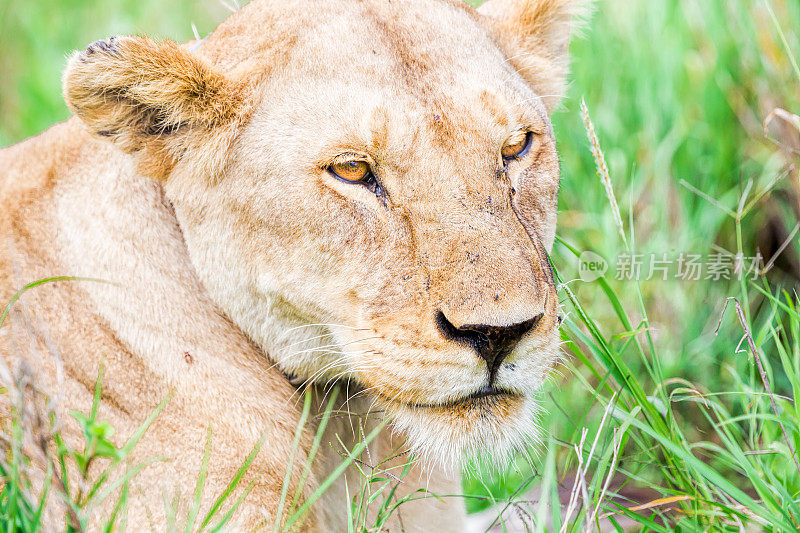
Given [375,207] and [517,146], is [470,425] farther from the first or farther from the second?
[517,146]

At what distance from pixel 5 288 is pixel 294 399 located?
33.8 inches

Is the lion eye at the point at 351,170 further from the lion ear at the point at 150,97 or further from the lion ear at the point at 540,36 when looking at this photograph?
the lion ear at the point at 540,36

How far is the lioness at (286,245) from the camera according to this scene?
232 cm

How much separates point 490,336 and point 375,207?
49 centimetres

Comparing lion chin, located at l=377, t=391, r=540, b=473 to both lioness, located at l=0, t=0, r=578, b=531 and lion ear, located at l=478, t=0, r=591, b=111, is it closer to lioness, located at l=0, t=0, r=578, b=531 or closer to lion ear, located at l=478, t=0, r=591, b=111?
lioness, located at l=0, t=0, r=578, b=531

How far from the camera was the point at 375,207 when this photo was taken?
2.42 metres

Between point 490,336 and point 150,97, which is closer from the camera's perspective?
point 490,336

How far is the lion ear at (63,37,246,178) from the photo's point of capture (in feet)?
7.70

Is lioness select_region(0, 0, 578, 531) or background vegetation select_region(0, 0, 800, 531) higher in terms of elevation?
lioness select_region(0, 0, 578, 531)

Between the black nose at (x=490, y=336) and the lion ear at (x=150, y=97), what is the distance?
2.71 ft

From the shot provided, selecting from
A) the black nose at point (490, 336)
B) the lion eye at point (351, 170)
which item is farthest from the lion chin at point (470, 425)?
the lion eye at point (351, 170)

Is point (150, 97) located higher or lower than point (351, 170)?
higher

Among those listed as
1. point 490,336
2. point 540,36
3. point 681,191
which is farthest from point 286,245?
point 681,191

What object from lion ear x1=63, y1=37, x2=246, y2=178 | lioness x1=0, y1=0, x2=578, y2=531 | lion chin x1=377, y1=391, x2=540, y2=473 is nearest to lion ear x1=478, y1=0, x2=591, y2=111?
lioness x1=0, y1=0, x2=578, y2=531
